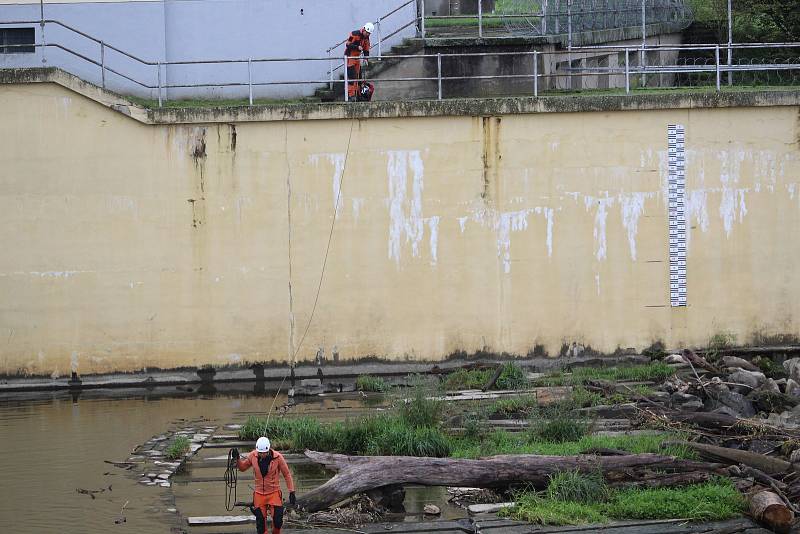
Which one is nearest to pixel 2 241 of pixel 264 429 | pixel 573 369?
pixel 264 429

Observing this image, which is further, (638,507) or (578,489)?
(578,489)

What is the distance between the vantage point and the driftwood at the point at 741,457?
1355cm

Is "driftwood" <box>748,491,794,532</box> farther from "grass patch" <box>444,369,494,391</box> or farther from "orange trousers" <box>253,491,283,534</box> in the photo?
"grass patch" <box>444,369,494,391</box>

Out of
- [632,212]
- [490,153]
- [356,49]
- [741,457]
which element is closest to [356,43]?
[356,49]

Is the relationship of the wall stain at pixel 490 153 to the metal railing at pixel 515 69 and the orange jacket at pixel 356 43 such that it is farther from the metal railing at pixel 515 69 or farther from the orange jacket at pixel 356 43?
the orange jacket at pixel 356 43

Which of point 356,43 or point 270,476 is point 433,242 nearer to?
point 356,43

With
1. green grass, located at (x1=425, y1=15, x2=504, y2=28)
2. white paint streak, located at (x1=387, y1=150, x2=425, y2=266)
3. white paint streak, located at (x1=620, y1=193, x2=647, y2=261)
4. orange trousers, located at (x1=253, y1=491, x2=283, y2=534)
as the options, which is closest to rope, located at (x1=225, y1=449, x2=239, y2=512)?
orange trousers, located at (x1=253, y1=491, x2=283, y2=534)

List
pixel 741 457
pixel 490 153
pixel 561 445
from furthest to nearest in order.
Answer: pixel 490 153 < pixel 561 445 < pixel 741 457

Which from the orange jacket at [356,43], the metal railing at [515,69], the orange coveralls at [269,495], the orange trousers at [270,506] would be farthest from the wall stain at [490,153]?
the orange trousers at [270,506]

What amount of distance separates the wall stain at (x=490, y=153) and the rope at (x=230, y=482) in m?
8.77

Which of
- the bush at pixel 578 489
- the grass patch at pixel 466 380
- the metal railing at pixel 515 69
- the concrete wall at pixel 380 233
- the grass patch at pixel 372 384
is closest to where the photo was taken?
the bush at pixel 578 489

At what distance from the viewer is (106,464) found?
16.0 m

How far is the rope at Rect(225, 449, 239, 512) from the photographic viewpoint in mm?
13328

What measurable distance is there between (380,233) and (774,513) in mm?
10938
